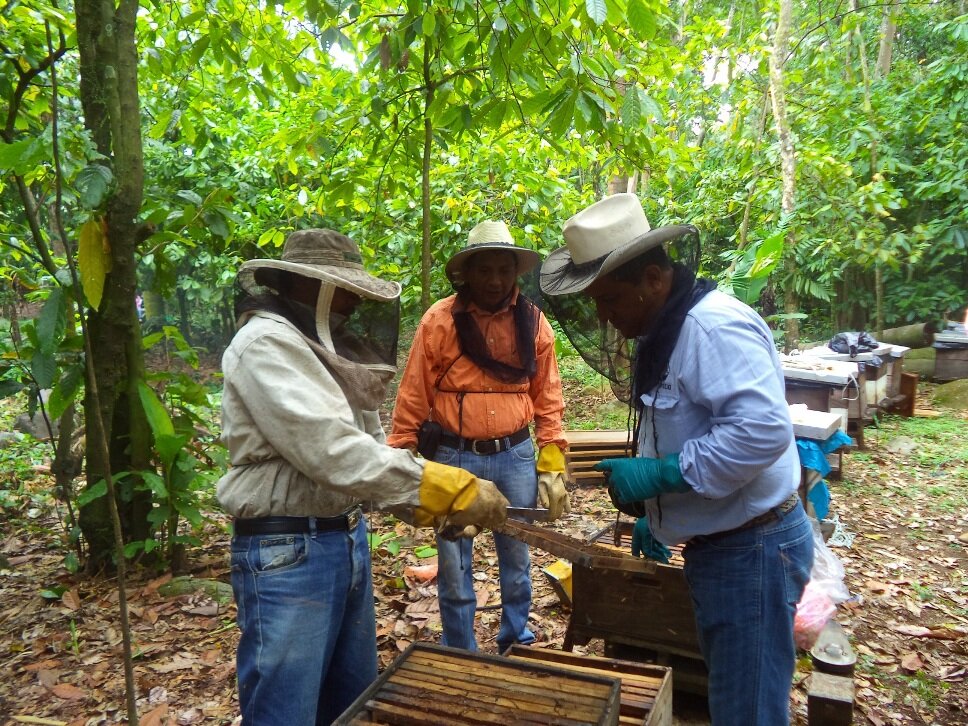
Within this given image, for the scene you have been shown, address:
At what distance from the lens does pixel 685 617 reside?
278 cm

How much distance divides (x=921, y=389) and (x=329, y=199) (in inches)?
367

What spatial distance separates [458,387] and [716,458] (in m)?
1.57

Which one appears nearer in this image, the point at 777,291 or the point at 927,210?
the point at 927,210

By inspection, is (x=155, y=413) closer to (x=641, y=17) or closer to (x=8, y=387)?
(x=8, y=387)

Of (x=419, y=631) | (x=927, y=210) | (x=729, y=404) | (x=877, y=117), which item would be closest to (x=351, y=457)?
(x=729, y=404)

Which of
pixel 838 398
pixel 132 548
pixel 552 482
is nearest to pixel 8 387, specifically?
pixel 132 548

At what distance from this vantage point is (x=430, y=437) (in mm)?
3146

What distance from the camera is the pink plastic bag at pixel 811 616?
10.7 feet

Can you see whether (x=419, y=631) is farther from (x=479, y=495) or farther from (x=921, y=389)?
(x=921, y=389)

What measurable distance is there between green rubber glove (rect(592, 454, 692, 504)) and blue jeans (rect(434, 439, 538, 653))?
117 centimetres

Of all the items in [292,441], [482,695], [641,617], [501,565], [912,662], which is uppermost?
[292,441]

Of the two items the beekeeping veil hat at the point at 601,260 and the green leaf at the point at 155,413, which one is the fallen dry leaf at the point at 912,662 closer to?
the beekeeping veil hat at the point at 601,260

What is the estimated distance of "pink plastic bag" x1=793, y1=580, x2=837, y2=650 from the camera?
3.25 m

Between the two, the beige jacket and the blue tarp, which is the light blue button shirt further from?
the blue tarp
